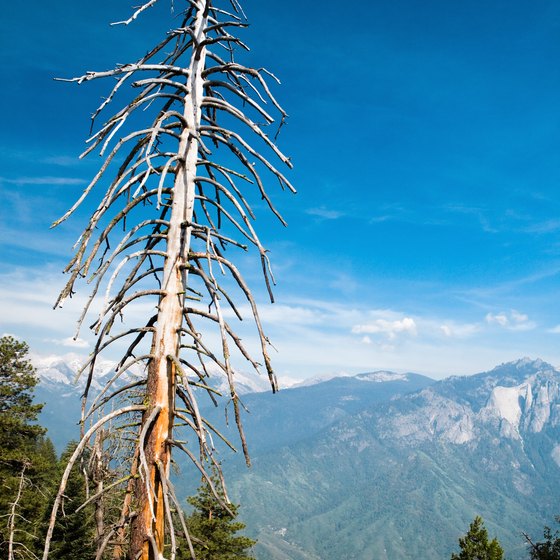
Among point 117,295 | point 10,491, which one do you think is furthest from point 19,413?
point 117,295

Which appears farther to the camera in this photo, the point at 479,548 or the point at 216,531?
the point at 479,548

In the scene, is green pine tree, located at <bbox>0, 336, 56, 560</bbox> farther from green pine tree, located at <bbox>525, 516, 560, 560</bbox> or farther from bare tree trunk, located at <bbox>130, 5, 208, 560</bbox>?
green pine tree, located at <bbox>525, 516, 560, 560</bbox>

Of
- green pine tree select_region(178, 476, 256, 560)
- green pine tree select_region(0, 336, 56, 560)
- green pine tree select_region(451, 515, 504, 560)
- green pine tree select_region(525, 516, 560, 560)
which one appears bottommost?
green pine tree select_region(451, 515, 504, 560)

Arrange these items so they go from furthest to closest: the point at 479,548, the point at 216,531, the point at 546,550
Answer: the point at 479,548 < the point at 546,550 < the point at 216,531

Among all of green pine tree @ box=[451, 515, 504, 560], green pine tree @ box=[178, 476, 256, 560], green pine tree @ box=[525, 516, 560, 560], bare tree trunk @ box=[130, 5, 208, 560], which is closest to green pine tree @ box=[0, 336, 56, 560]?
green pine tree @ box=[178, 476, 256, 560]

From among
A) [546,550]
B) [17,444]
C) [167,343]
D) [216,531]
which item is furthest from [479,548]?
[167,343]

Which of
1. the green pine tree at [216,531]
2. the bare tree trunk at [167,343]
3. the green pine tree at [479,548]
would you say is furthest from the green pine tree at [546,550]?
the bare tree trunk at [167,343]

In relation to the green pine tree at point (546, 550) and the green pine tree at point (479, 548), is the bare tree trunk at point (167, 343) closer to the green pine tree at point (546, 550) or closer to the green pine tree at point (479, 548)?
the green pine tree at point (546, 550)

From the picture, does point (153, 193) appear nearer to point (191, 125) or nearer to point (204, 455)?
point (191, 125)

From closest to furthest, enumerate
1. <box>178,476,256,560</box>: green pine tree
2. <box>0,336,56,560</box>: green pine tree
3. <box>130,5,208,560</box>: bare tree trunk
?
<box>130,5,208,560</box>: bare tree trunk
<box>0,336,56,560</box>: green pine tree
<box>178,476,256,560</box>: green pine tree

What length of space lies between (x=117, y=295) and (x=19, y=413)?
72.0 ft

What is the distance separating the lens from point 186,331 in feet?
11.3

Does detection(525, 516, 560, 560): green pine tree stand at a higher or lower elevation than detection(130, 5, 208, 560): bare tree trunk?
lower

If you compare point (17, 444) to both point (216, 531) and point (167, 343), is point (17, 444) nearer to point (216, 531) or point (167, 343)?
point (216, 531)
